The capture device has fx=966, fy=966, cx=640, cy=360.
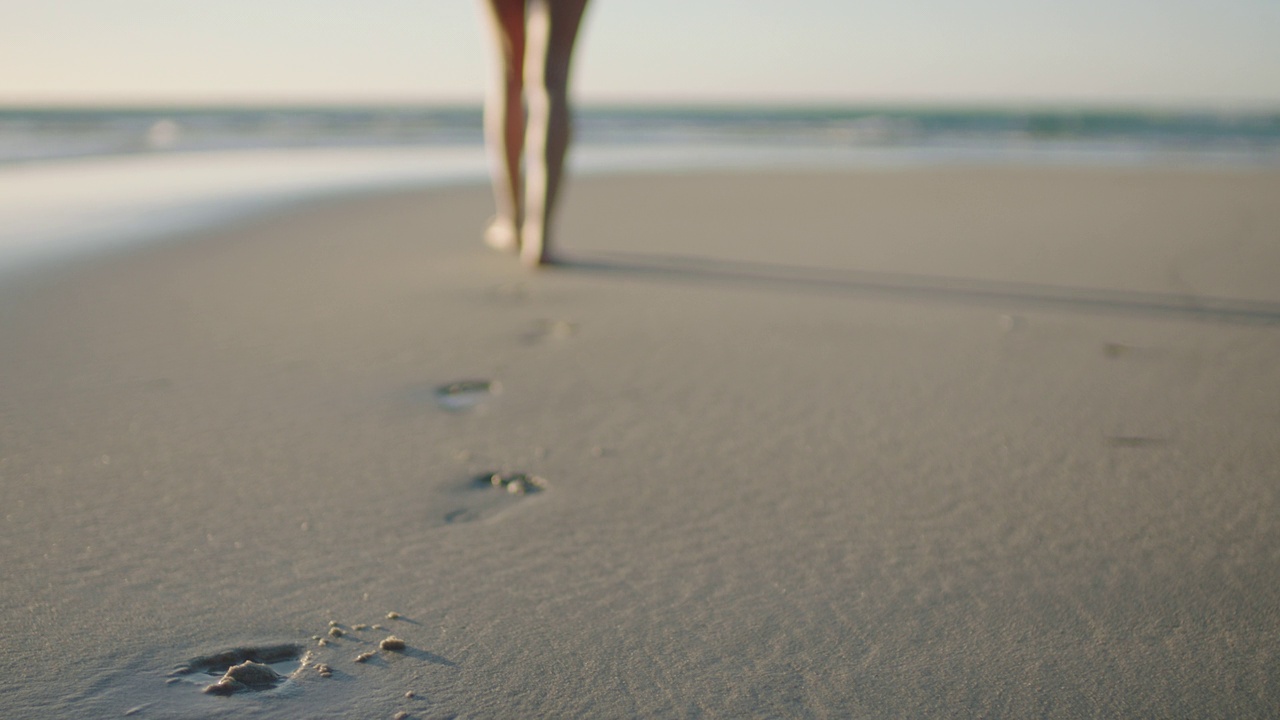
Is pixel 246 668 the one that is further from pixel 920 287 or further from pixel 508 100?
pixel 508 100

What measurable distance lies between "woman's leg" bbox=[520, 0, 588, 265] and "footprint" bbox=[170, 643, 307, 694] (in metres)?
2.02

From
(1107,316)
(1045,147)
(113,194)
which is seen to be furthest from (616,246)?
(1045,147)

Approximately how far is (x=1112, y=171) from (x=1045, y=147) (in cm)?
507

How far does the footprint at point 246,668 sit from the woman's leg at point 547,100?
2.02 metres

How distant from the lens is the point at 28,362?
1.82 metres

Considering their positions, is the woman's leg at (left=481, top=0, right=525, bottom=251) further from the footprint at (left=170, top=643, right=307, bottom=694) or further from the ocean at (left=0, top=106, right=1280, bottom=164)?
the ocean at (left=0, top=106, right=1280, bottom=164)

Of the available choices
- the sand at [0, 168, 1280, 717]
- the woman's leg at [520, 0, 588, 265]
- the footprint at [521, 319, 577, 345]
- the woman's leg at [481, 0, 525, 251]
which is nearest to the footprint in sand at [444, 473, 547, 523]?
the sand at [0, 168, 1280, 717]

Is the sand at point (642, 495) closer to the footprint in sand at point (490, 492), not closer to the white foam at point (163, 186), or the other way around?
the footprint in sand at point (490, 492)

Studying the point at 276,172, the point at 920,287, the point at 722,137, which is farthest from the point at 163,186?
the point at 722,137

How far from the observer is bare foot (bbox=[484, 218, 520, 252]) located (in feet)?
10.5

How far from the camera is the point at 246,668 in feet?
2.83

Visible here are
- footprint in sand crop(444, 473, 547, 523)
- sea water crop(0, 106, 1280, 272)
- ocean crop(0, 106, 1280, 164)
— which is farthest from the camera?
ocean crop(0, 106, 1280, 164)

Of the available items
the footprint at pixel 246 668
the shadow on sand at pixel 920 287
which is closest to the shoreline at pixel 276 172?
the shadow on sand at pixel 920 287

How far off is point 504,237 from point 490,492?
211 centimetres
